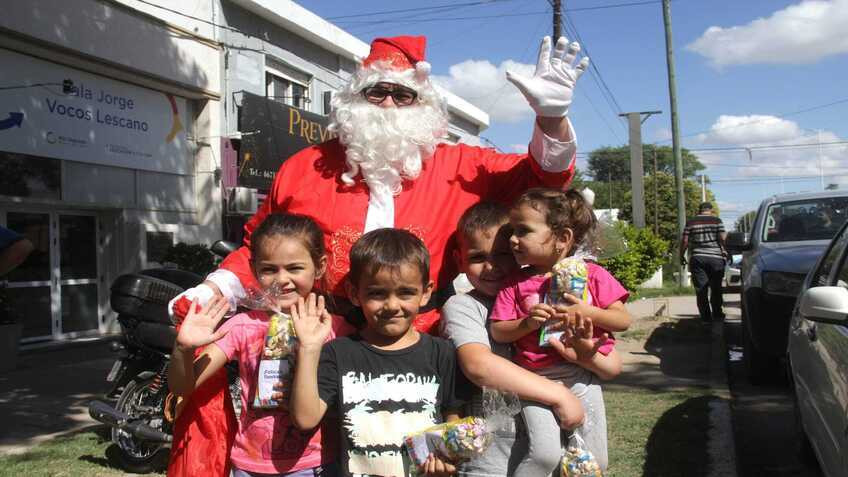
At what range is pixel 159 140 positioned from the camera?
38.7 ft

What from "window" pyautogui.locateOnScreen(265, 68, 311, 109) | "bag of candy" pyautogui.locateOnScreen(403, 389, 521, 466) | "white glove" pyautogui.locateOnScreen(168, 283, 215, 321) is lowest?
"bag of candy" pyautogui.locateOnScreen(403, 389, 521, 466)

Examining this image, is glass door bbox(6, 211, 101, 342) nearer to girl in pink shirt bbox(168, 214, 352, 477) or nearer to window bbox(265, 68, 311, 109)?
window bbox(265, 68, 311, 109)

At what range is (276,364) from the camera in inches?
85.5

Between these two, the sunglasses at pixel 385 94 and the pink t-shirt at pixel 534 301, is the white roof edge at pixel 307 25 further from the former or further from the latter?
the pink t-shirt at pixel 534 301

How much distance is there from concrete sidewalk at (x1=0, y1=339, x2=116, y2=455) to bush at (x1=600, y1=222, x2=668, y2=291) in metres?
7.62

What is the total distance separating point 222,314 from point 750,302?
528cm

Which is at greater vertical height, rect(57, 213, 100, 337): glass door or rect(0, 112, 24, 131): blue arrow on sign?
rect(0, 112, 24, 131): blue arrow on sign

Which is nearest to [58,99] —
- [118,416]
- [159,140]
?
[159,140]

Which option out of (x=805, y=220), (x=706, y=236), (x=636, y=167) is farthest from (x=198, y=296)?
(x=636, y=167)

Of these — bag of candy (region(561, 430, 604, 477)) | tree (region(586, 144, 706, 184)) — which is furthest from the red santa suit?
tree (region(586, 144, 706, 184))

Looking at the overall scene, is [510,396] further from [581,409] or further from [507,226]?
[507,226]

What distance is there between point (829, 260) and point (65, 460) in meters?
5.00

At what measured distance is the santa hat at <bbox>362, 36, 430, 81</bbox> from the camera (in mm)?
2938

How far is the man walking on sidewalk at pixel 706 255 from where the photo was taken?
9883mm
